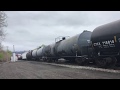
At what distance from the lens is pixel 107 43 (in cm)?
1661

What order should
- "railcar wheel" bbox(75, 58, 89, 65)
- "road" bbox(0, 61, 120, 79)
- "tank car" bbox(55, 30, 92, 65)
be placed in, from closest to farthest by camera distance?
"road" bbox(0, 61, 120, 79), "railcar wheel" bbox(75, 58, 89, 65), "tank car" bbox(55, 30, 92, 65)

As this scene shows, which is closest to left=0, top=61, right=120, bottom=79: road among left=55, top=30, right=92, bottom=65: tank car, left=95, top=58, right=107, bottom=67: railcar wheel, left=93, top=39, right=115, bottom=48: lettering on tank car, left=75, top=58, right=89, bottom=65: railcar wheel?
left=95, top=58, right=107, bottom=67: railcar wheel

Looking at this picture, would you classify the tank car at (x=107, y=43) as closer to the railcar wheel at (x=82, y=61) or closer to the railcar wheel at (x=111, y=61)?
the railcar wheel at (x=111, y=61)

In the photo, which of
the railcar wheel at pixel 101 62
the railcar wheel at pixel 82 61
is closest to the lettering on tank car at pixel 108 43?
the railcar wheel at pixel 101 62

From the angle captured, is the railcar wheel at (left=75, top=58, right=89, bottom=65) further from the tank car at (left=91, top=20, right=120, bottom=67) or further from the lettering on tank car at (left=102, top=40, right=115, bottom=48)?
the lettering on tank car at (left=102, top=40, right=115, bottom=48)

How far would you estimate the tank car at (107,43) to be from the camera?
15727 millimetres

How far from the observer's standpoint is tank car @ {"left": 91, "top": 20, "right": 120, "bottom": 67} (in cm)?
1573

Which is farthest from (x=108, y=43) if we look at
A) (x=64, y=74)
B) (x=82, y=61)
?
(x=82, y=61)

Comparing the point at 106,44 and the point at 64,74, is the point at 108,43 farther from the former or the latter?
the point at 64,74

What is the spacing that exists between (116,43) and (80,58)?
690 centimetres
